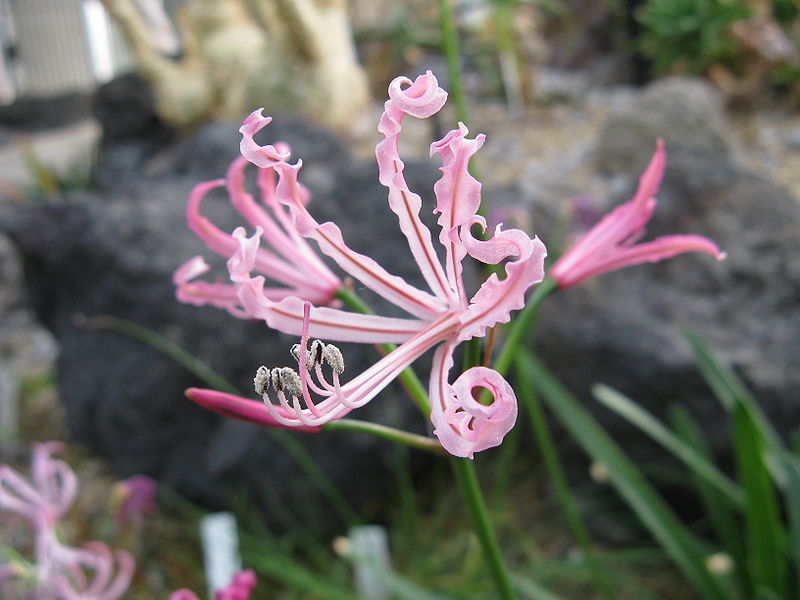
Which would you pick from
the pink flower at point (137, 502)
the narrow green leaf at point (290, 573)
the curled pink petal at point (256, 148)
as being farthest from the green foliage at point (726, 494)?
the pink flower at point (137, 502)

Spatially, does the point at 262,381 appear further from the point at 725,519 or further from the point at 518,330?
the point at 725,519

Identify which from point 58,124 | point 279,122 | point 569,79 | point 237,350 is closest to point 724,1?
point 569,79

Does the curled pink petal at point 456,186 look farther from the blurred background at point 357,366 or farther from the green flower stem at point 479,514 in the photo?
the blurred background at point 357,366

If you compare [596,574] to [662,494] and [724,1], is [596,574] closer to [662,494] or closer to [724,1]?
[662,494]

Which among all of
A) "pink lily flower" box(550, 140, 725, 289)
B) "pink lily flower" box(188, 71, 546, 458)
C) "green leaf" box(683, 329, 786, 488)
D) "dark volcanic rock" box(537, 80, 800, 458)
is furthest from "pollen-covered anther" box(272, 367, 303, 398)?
"dark volcanic rock" box(537, 80, 800, 458)

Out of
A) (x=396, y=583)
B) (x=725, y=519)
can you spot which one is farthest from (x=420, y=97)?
(x=725, y=519)

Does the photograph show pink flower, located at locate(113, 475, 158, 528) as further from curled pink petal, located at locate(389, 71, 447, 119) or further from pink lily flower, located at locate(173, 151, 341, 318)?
curled pink petal, located at locate(389, 71, 447, 119)
